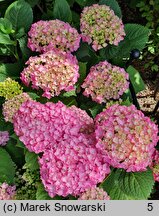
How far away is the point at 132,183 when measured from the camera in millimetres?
1812

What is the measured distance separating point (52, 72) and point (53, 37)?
19 cm

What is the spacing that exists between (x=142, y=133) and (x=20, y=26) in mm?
1044

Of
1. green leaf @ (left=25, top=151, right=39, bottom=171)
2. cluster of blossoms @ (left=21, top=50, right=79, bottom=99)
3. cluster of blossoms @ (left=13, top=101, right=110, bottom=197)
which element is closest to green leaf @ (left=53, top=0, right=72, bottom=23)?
cluster of blossoms @ (left=21, top=50, right=79, bottom=99)

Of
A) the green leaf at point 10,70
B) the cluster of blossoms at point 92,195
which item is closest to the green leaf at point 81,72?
the green leaf at point 10,70

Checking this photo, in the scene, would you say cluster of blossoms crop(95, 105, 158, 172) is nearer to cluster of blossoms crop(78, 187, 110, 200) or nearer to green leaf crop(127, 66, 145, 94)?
cluster of blossoms crop(78, 187, 110, 200)

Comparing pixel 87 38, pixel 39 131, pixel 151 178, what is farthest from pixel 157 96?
pixel 39 131

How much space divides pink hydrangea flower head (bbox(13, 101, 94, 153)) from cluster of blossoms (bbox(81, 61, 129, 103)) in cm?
25

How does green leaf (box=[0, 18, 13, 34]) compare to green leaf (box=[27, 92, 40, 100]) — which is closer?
green leaf (box=[27, 92, 40, 100])

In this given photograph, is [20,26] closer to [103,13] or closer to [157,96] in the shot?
[103,13]

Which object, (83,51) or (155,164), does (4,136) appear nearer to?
(83,51)

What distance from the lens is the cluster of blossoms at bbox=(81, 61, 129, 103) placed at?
1988 millimetres

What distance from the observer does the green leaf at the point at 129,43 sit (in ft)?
7.38

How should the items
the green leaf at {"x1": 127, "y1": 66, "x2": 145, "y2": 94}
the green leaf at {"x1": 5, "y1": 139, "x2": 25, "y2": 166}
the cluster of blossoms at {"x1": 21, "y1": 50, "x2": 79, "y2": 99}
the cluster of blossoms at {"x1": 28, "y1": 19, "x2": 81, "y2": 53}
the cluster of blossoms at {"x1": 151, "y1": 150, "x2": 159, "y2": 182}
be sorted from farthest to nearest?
the green leaf at {"x1": 127, "y1": 66, "x2": 145, "y2": 94} < the green leaf at {"x1": 5, "y1": 139, "x2": 25, "y2": 166} < the cluster of blossoms at {"x1": 28, "y1": 19, "x2": 81, "y2": 53} < the cluster of blossoms at {"x1": 21, "y1": 50, "x2": 79, "y2": 99} < the cluster of blossoms at {"x1": 151, "y1": 150, "x2": 159, "y2": 182}

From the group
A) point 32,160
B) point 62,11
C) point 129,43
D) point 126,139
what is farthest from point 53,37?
point 126,139
